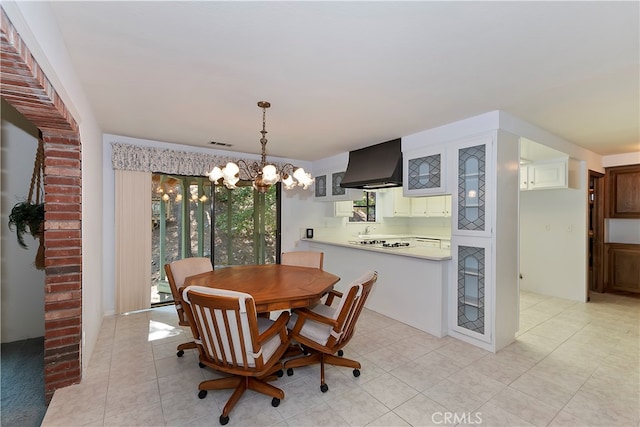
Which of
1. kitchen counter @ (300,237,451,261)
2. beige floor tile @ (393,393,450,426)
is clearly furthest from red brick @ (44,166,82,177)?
kitchen counter @ (300,237,451,261)

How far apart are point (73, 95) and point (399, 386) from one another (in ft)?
10.5

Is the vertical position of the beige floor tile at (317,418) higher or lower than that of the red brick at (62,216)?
lower

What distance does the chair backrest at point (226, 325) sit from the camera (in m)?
1.68

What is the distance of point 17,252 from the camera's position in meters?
3.05

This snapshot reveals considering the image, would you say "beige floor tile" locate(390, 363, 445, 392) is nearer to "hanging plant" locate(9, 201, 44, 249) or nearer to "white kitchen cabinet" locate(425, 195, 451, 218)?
"hanging plant" locate(9, 201, 44, 249)

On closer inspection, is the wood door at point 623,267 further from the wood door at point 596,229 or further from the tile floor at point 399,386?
Result: the tile floor at point 399,386

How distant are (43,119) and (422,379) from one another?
3268mm

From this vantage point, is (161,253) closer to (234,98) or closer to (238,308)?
(234,98)

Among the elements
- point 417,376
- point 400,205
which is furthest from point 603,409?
point 400,205

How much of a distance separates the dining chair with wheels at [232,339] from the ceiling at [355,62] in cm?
149

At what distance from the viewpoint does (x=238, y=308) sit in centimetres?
166

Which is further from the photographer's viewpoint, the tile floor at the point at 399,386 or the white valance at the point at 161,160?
the white valance at the point at 161,160

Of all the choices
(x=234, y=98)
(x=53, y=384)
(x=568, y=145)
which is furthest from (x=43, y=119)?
(x=568, y=145)

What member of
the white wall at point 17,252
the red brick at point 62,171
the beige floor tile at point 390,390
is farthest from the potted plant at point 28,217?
the beige floor tile at point 390,390
